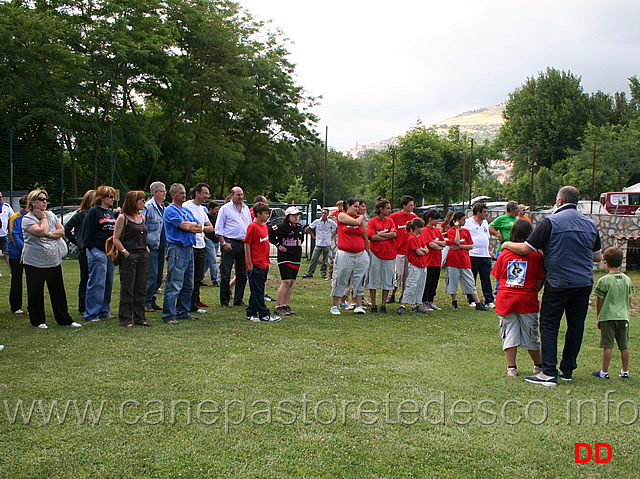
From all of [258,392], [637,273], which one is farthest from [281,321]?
[637,273]

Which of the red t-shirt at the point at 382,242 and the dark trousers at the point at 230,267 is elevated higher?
the red t-shirt at the point at 382,242

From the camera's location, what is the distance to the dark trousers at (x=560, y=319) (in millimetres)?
5285

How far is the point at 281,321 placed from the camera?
818 centimetres

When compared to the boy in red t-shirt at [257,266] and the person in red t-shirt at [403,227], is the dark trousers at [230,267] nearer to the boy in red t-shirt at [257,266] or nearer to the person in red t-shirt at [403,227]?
the boy in red t-shirt at [257,266]

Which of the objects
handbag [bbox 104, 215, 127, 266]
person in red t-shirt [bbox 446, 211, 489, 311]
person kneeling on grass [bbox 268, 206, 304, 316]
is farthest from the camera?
person in red t-shirt [bbox 446, 211, 489, 311]

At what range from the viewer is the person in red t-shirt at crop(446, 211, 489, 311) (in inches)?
391

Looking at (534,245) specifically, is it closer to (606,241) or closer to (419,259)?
(419,259)

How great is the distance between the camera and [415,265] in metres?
9.22

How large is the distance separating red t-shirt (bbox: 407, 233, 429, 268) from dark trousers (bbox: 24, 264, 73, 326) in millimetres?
5176

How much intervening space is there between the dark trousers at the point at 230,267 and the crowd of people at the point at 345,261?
0.02 meters

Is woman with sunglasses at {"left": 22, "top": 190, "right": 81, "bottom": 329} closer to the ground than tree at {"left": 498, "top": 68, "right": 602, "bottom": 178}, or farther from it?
closer to the ground

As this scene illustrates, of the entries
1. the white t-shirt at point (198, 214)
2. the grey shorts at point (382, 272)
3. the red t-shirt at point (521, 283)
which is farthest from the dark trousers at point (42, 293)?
the red t-shirt at point (521, 283)

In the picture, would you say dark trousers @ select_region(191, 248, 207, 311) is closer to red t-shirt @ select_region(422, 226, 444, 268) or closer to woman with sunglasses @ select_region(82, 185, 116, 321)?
woman with sunglasses @ select_region(82, 185, 116, 321)

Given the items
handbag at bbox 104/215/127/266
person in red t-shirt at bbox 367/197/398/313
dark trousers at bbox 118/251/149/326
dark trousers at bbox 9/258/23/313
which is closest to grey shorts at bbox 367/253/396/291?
person in red t-shirt at bbox 367/197/398/313
